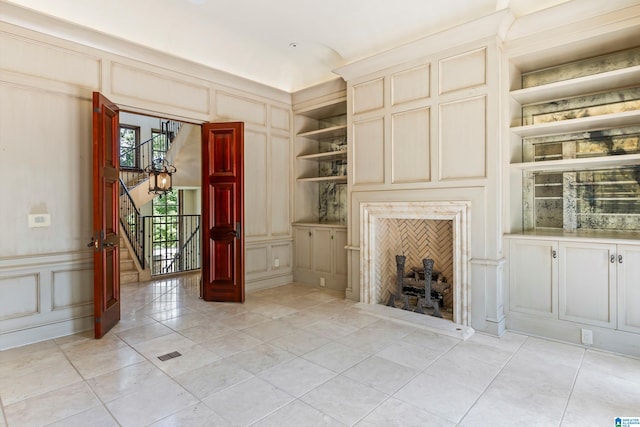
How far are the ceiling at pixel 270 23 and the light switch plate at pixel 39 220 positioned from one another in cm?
202

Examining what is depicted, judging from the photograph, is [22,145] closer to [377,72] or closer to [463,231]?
[377,72]

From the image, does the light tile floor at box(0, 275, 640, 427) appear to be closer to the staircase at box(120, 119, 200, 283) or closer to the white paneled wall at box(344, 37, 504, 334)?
the white paneled wall at box(344, 37, 504, 334)

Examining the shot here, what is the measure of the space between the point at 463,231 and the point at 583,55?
2178mm

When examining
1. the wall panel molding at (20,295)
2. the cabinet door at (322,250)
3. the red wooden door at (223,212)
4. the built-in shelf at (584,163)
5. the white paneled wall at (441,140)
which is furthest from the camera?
the cabinet door at (322,250)

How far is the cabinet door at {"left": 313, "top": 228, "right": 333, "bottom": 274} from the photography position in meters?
5.30

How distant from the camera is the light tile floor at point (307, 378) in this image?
6.99ft

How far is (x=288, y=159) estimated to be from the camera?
18.9 ft

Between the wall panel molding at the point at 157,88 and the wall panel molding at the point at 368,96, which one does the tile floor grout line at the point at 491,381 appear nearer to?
the wall panel molding at the point at 368,96

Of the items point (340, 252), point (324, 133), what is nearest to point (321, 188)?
point (324, 133)

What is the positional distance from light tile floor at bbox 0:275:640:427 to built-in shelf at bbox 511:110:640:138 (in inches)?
82.8

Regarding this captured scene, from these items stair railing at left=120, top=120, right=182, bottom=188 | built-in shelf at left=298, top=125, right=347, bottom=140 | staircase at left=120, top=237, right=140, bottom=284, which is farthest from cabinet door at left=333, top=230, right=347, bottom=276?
stair railing at left=120, top=120, right=182, bottom=188

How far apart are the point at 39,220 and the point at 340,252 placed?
3.59 m

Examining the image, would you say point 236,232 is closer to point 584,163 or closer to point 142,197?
point 584,163

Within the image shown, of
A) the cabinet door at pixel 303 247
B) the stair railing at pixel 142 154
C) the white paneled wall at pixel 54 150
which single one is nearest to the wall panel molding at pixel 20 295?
the white paneled wall at pixel 54 150
